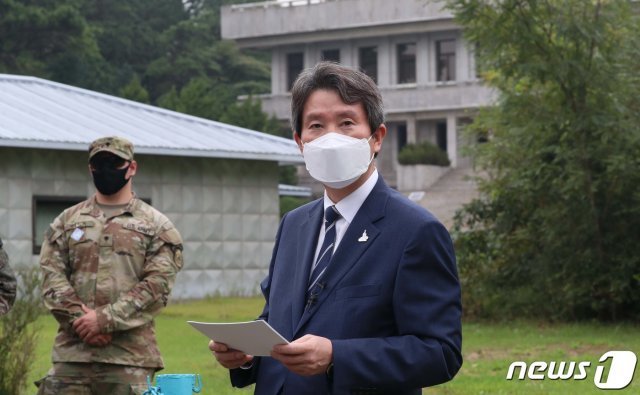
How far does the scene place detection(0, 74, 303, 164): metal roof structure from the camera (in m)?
23.5

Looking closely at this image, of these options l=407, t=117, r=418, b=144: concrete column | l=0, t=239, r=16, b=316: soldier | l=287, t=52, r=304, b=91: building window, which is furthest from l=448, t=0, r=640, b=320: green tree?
l=287, t=52, r=304, b=91: building window

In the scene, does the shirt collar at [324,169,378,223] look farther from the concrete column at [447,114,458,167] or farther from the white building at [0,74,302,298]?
the concrete column at [447,114,458,167]

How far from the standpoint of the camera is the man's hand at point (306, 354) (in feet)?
13.8

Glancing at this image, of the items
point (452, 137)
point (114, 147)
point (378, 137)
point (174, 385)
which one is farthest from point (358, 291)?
point (452, 137)

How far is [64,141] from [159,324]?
375 cm

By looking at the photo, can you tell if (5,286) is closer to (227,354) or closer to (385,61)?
(227,354)

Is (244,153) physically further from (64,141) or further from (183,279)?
(64,141)

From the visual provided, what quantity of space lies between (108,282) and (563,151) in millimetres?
13506

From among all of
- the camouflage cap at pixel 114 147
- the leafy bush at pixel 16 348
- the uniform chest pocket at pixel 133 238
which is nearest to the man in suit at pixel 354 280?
the uniform chest pocket at pixel 133 238

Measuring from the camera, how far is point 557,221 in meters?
21.0

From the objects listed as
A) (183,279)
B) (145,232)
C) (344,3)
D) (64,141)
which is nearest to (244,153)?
(183,279)

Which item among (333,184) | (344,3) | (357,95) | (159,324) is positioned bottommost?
(159,324)

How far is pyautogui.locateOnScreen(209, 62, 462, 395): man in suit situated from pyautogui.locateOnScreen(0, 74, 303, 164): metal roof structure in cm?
1843

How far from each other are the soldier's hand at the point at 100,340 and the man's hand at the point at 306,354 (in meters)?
3.63
